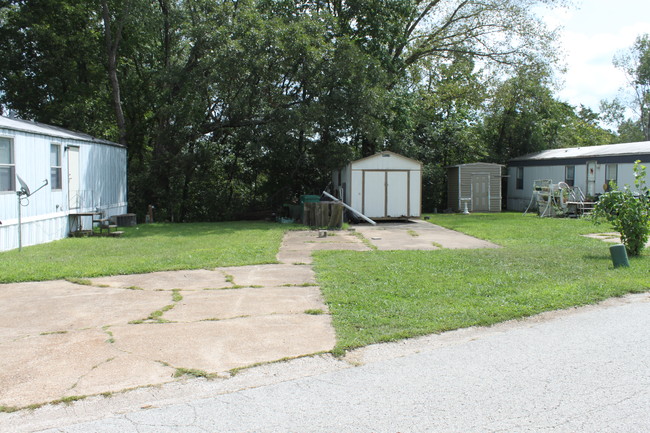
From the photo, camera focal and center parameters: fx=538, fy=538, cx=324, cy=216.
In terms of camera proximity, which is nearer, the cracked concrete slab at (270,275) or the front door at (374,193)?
the cracked concrete slab at (270,275)

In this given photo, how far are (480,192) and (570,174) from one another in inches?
159

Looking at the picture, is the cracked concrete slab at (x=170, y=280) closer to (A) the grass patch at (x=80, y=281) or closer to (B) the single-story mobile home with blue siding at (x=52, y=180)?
(A) the grass patch at (x=80, y=281)

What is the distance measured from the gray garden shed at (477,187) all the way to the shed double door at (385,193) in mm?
6681

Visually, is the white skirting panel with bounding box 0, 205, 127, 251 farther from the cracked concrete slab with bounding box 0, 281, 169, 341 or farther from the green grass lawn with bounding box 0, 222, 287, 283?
the cracked concrete slab with bounding box 0, 281, 169, 341

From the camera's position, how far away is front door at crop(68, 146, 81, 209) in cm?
1472

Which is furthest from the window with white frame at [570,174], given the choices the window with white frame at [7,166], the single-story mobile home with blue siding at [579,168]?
the window with white frame at [7,166]

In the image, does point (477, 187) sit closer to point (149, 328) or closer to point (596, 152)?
point (596, 152)

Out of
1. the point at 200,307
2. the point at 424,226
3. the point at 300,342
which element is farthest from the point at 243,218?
the point at 300,342

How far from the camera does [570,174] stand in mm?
24500

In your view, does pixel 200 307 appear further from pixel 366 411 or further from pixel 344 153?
Answer: pixel 344 153

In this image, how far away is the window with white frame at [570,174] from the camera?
24.3m

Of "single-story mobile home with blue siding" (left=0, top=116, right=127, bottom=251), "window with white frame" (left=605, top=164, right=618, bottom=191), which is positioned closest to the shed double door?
"single-story mobile home with blue siding" (left=0, top=116, right=127, bottom=251)

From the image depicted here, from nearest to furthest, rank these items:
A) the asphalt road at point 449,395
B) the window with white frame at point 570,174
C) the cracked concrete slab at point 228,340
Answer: the asphalt road at point 449,395 < the cracked concrete slab at point 228,340 < the window with white frame at point 570,174

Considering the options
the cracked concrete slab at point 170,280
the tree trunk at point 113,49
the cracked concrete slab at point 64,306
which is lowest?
the cracked concrete slab at point 64,306
